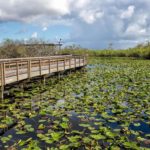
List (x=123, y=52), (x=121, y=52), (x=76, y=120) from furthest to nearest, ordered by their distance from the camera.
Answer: (x=121, y=52)
(x=123, y=52)
(x=76, y=120)

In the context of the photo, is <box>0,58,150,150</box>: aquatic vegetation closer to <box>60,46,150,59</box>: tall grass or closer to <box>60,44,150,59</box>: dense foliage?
<box>60,46,150,59</box>: tall grass

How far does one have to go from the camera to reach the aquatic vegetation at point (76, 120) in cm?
818

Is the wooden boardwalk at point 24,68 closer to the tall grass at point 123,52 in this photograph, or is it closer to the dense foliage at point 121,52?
the tall grass at point 123,52

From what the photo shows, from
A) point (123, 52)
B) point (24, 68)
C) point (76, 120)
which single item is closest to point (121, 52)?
point (123, 52)

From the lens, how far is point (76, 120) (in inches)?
419

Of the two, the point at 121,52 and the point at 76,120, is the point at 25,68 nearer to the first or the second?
the point at 76,120

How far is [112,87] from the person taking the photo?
59.8ft

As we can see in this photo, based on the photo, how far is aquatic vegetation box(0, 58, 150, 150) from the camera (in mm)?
8177

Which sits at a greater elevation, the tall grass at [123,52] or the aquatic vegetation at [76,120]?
the tall grass at [123,52]

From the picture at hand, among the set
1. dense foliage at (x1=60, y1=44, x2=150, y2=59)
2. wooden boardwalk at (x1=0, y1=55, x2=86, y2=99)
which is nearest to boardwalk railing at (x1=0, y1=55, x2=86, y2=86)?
wooden boardwalk at (x1=0, y1=55, x2=86, y2=99)

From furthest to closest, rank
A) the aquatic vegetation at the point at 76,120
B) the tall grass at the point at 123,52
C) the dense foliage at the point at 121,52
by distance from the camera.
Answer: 1. the dense foliage at the point at 121,52
2. the tall grass at the point at 123,52
3. the aquatic vegetation at the point at 76,120

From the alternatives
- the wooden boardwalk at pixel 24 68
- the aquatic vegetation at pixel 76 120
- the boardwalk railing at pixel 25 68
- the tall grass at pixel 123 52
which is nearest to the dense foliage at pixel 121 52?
the tall grass at pixel 123 52

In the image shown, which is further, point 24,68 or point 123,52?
point 123,52

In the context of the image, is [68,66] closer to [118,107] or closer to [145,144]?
[118,107]
